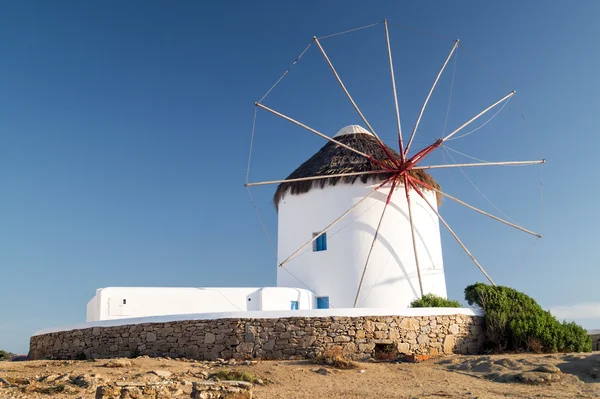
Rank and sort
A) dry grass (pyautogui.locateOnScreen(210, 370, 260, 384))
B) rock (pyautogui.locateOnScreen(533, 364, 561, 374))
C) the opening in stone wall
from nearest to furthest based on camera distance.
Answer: dry grass (pyautogui.locateOnScreen(210, 370, 260, 384)), rock (pyautogui.locateOnScreen(533, 364, 561, 374)), the opening in stone wall

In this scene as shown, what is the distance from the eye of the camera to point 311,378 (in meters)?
10.6

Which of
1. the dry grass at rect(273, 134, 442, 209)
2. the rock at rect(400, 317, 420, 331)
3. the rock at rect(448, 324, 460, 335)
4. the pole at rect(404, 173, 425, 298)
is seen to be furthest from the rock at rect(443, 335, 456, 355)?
the dry grass at rect(273, 134, 442, 209)

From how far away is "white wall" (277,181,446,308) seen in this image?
17.0 meters

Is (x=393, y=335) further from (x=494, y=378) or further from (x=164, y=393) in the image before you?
(x=164, y=393)

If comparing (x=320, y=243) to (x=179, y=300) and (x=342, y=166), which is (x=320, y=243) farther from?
(x=179, y=300)

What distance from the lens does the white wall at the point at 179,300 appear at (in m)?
15.2

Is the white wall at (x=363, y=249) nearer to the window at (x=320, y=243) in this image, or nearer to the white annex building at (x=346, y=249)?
the white annex building at (x=346, y=249)

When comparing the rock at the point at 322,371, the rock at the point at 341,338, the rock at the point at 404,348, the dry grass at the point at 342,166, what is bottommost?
the rock at the point at 322,371

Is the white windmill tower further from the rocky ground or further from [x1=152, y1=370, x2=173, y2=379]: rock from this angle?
[x1=152, y1=370, x2=173, y2=379]: rock

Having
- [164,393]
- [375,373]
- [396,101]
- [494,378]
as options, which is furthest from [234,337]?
[396,101]

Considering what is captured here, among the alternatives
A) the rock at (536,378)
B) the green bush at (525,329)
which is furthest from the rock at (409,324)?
the rock at (536,378)

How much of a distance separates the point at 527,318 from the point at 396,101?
290 inches

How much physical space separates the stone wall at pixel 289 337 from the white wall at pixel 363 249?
11.5ft

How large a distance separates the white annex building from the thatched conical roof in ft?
0.11
